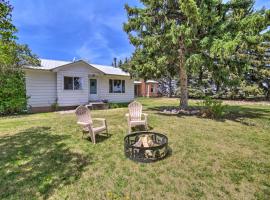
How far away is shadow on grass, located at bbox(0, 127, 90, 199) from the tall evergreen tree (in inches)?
295

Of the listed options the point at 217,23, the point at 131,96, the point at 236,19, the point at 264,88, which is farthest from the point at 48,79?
the point at 264,88

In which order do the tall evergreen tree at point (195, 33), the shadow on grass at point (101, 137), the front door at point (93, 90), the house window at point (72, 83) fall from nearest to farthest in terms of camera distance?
the shadow on grass at point (101, 137) → the tall evergreen tree at point (195, 33) → the house window at point (72, 83) → the front door at point (93, 90)

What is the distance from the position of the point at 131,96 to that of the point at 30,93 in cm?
978

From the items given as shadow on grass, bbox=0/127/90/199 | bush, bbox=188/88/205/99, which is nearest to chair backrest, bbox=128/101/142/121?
shadow on grass, bbox=0/127/90/199

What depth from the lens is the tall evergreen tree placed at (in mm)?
9148

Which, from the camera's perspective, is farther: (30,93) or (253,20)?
(30,93)

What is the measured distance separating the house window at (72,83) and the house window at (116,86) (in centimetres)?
359

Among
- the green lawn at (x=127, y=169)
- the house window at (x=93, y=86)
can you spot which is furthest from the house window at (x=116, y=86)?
the green lawn at (x=127, y=169)

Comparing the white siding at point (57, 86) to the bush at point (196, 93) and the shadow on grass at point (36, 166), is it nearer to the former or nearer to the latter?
the shadow on grass at point (36, 166)

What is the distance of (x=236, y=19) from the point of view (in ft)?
33.4

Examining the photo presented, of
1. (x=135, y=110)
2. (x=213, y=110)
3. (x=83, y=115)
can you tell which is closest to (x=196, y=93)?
(x=213, y=110)

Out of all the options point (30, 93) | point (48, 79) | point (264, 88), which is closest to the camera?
point (30, 93)

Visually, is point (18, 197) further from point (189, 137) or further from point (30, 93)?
point (30, 93)

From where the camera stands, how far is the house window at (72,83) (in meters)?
13.8
